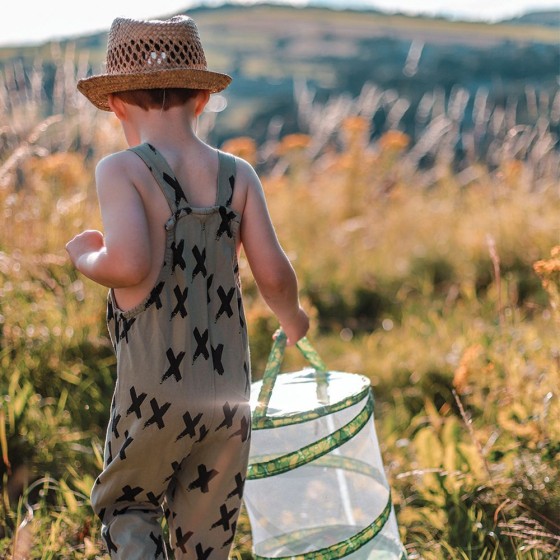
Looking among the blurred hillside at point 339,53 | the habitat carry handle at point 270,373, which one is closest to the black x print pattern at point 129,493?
the habitat carry handle at point 270,373

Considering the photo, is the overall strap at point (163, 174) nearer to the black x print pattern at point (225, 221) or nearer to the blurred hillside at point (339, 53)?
the black x print pattern at point (225, 221)

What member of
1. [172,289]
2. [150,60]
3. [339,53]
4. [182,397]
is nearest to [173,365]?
[182,397]

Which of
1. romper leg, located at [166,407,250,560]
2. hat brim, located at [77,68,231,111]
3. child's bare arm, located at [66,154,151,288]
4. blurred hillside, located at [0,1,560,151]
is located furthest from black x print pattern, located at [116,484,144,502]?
blurred hillside, located at [0,1,560,151]

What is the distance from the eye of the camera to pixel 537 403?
10.3 ft

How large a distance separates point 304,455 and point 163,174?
2.80ft

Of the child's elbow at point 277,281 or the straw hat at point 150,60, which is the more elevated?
the straw hat at point 150,60

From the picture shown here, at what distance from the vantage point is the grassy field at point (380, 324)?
2.80 m

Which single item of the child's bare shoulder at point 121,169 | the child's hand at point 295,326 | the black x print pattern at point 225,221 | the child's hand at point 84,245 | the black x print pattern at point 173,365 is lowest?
the child's hand at point 295,326

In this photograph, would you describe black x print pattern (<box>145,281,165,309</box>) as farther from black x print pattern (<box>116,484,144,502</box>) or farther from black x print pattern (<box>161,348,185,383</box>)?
black x print pattern (<box>116,484,144,502</box>)

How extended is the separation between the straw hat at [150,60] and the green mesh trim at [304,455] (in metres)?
1.00

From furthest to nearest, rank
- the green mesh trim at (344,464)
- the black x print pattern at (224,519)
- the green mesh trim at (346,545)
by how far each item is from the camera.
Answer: the green mesh trim at (344,464) → the green mesh trim at (346,545) → the black x print pattern at (224,519)

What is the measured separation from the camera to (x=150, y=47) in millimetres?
2152

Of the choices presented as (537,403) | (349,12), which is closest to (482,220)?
(537,403)

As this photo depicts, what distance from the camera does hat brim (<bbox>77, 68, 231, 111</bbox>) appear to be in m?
2.12
